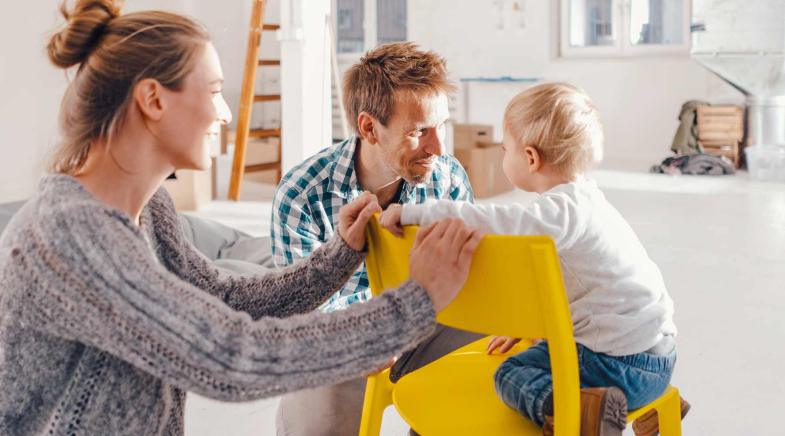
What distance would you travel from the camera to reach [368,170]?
248cm

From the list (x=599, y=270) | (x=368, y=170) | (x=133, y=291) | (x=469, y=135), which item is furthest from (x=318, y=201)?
(x=469, y=135)

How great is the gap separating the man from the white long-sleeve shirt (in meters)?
0.57

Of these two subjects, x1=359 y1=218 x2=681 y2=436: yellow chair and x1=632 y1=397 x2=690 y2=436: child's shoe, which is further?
x1=632 y1=397 x2=690 y2=436: child's shoe

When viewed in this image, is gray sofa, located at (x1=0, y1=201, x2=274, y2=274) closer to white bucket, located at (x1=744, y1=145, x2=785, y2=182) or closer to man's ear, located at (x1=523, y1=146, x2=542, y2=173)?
man's ear, located at (x1=523, y1=146, x2=542, y2=173)

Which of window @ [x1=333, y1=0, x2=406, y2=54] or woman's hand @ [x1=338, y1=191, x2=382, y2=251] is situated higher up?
window @ [x1=333, y1=0, x2=406, y2=54]

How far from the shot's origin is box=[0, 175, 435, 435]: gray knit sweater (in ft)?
4.04

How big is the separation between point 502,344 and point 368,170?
643 millimetres

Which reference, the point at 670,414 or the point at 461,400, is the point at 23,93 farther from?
the point at 670,414

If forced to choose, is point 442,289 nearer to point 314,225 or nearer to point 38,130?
point 314,225

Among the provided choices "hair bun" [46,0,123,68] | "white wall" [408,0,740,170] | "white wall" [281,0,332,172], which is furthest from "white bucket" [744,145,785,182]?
"hair bun" [46,0,123,68]

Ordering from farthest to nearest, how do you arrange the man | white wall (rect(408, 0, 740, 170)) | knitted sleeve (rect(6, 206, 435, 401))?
white wall (rect(408, 0, 740, 170)) → the man → knitted sleeve (rect(6, 206, 435, 401))

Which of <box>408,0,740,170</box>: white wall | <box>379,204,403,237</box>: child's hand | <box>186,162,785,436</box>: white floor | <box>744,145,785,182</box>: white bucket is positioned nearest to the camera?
<box>379,204,403,237</box>: child's hand

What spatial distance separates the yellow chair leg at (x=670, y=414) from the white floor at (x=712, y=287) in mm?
902

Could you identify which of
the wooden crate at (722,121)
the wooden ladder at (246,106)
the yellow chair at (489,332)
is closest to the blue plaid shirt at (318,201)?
the yellow chair at (489,332)
